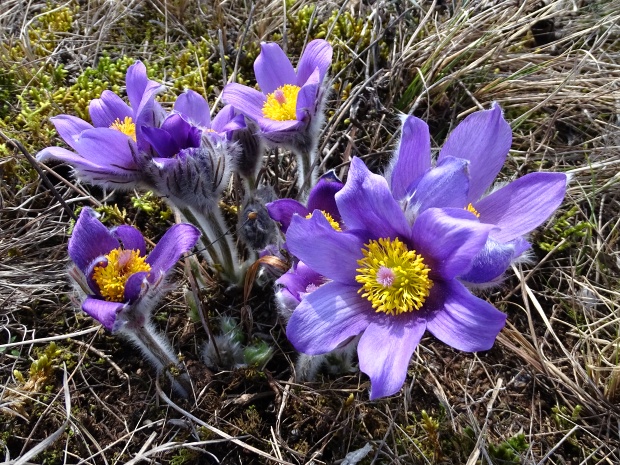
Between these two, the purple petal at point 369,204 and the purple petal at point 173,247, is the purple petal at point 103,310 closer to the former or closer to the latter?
the purple petal at point 173,247

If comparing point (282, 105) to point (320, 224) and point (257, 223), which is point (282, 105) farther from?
point (320, 224)

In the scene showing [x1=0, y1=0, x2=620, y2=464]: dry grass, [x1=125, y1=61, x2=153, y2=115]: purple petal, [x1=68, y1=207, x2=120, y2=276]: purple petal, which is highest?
[x1=125, y1=61, x2=153, y2=115]: purple petal

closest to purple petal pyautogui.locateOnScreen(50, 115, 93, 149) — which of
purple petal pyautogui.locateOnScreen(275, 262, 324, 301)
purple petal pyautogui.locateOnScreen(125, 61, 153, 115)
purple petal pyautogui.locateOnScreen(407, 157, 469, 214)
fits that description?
purple petal pyautogui.locateOnScreen(125, 61, 153, 115)

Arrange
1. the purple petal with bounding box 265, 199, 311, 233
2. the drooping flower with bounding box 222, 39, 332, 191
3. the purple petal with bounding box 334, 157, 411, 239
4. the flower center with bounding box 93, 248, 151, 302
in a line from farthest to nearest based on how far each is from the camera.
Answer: the drooping flower with bounding box 222, 39, 332, 191
the purple petal with bounding box 265, 199, 311, 233
the flower center with bounding box 93, 248, 151, 302
the purple petal with bounding box 334, 157, 411, 239

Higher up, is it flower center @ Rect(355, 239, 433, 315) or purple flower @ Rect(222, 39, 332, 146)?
purple flower @ Rect(222, 39, 332, 146)

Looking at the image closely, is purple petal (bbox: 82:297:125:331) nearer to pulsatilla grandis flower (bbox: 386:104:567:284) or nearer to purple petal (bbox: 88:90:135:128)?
purple petal (bbox: 88:90:135:128)

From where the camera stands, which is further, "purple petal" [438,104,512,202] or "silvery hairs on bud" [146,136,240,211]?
"silvery hairs on bud" [146,136,240,211]

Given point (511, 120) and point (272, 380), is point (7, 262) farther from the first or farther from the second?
point (511, 120)

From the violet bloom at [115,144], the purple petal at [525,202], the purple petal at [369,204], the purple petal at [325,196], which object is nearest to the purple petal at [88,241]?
the violet bloom at [115,144]
